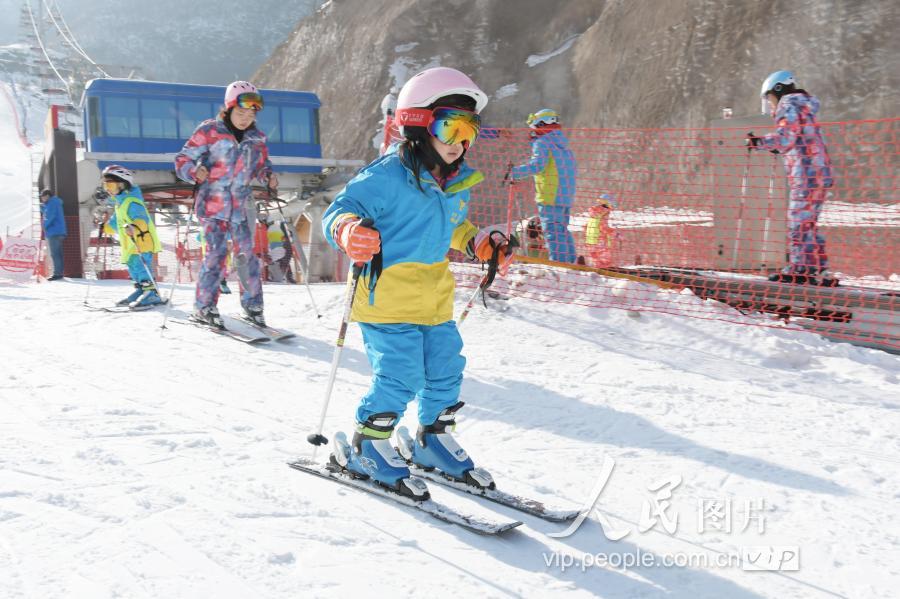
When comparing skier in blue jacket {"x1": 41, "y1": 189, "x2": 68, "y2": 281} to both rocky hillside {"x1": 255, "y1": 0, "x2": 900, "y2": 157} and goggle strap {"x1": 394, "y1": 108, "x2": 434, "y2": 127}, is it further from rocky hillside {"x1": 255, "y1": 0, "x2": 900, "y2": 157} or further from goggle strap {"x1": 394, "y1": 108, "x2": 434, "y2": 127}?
rocky hillside {"x1": 255, "y1": 0, "x2": 900, "y2": 157}

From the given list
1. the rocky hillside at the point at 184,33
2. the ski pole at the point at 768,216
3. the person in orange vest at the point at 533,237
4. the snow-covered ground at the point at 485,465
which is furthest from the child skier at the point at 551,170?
the rocky hillside at the point at 184,33

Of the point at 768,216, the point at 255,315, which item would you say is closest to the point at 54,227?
the point at 255,315

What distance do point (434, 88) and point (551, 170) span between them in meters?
4.48

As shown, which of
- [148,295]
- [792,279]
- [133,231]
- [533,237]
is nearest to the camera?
[792,279]

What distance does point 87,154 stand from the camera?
54.6 ft

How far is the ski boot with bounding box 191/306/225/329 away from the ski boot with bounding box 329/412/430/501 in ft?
11.6

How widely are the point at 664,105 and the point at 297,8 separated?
83.5 m

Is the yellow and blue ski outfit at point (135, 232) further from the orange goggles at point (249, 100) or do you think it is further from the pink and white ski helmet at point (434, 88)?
the pink and white ski helmet at point (434, 88)

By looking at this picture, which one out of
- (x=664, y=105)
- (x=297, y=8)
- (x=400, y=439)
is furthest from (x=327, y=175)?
(x=297, y=8)

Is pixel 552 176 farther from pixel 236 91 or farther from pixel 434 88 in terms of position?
pixel 434 88

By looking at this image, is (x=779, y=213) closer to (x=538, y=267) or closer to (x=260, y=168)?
(x=538, y=267)

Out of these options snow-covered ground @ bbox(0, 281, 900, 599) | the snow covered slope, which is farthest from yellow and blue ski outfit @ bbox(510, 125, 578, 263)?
the snow covered slope

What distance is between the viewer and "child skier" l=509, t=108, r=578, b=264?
698 centimetres

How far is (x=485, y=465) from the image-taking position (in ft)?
10.8
